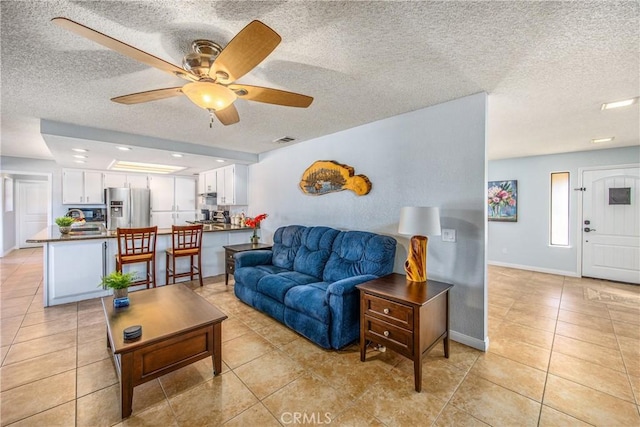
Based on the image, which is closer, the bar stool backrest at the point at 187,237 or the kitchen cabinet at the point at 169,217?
the bar stool backrest at the point at 187,237

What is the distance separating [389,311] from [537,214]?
5114mm

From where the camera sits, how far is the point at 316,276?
3.28 m

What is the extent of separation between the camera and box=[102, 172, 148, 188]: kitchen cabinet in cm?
643

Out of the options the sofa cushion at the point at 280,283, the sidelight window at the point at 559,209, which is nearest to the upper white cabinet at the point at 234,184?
the sofa cushion at the point at 280,283

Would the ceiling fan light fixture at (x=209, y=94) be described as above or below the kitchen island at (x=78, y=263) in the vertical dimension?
above

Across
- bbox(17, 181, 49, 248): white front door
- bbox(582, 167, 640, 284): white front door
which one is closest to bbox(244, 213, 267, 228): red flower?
bbox(582, 167, 640, 284): white front door

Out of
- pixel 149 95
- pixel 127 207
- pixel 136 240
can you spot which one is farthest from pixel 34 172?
pixel 149 95

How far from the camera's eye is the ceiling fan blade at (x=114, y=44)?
1.10 meters

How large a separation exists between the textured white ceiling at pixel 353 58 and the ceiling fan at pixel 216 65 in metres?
0.19

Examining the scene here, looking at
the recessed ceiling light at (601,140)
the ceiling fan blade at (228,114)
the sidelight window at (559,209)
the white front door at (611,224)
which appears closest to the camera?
the ceiling fan blade at (228,114)

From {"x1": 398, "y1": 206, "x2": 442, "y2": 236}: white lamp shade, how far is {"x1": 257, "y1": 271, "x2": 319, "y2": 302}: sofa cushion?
1350 millimetres

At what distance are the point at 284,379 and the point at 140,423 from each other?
37.3 inches

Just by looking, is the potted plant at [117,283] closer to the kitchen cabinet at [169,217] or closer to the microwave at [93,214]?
the kitchen cabinet at [169,217]

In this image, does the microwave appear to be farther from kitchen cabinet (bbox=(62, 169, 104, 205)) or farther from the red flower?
the red flower
